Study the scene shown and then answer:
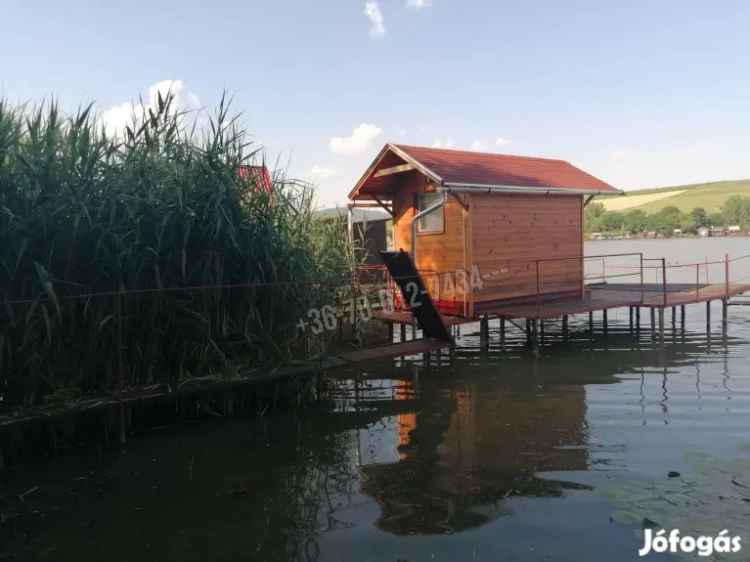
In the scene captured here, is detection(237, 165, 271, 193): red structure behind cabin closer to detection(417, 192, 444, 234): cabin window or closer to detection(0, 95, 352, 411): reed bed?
detection(0, 95, 352, 411): reed bed

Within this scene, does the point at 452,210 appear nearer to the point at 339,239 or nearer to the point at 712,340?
the point at 339,239

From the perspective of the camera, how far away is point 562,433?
6.99m

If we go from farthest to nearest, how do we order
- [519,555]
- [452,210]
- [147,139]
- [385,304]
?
[385,304]
[452,210]
[147,139]
[519,555]

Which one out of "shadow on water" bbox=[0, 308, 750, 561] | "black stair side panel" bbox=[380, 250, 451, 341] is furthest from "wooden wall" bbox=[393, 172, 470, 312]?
"shadow on water" bbox=[0, 308, 750, 561]

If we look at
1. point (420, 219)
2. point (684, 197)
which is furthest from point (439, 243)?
point (684, 197)

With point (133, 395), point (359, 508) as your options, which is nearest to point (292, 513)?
point (359, 508)

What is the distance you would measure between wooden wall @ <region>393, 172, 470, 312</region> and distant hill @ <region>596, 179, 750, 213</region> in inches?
2938

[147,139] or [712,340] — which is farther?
→ [712,340]

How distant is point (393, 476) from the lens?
18.9 feet

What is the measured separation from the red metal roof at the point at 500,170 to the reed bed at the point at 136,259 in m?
4.89

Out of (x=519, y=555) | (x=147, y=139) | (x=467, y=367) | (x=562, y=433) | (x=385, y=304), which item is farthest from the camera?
(x=385, y=304)

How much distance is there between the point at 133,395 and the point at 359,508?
2.96 metres

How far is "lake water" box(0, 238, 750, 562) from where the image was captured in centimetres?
445

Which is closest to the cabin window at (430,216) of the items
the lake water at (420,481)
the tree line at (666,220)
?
the lake water at (420,481)
